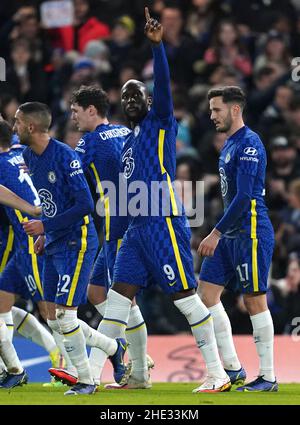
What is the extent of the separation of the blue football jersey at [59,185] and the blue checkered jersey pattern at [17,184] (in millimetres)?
965

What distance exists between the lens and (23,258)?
10.3 m

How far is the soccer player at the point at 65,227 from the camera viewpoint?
891 centimetres

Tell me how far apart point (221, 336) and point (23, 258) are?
1753 millimetres

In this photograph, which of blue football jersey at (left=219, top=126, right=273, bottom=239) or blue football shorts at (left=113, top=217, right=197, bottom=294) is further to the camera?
blue football jersey at (left=219, top=126, right=273, bottom=239)

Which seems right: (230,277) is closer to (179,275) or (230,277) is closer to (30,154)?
(179,275)

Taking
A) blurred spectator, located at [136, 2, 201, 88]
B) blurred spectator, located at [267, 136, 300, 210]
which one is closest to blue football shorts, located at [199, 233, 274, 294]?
blurred spectator, located at [267, 136, 300, 210]

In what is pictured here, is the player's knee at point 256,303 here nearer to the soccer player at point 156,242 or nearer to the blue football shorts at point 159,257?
the soccer player at point 156,242

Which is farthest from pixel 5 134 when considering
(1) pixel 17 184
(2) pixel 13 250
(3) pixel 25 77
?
(3) pixel 25 77

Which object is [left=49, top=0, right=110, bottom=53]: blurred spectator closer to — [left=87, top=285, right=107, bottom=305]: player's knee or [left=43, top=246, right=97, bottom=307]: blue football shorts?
[left=87, top=285, right=107, bottom=305]: player's knee

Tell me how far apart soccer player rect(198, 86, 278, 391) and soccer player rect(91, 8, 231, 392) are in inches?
15.2

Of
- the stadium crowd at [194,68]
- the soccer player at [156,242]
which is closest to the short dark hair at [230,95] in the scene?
the soccer player at [156,242]

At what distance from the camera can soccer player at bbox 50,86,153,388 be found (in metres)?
9.77

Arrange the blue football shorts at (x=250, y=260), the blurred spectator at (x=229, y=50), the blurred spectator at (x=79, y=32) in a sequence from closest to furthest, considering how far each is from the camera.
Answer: the blue football shorts at (x=250, y=260) < the blurred spectator at (x=229, y=50) < the blurred spectator at (x=79, y=32)
